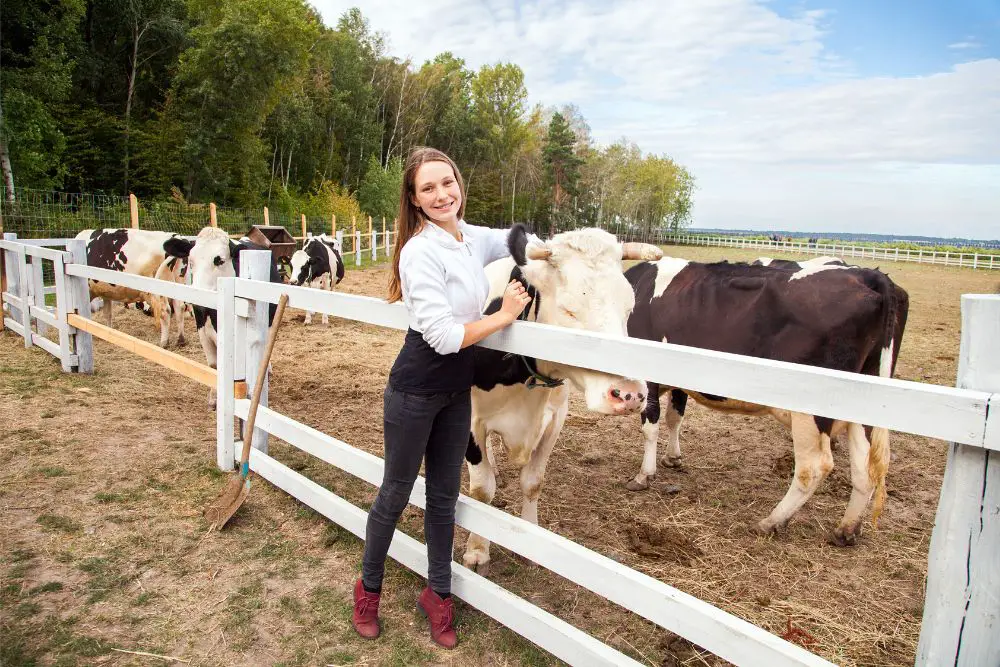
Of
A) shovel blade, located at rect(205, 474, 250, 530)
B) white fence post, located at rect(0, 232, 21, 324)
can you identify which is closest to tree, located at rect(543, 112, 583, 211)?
white fence post, located at rect(0, 232, 21, 324)

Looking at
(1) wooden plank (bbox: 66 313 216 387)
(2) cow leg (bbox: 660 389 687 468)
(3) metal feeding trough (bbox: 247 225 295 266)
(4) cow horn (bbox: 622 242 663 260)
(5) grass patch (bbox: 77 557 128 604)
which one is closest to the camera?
Answer: (4) cow horn (bbox: 622 242 663 260)

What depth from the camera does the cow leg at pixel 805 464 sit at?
3830mm

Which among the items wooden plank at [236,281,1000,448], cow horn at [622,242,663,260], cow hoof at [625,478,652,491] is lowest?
cow hoof at [625,478,652,491]

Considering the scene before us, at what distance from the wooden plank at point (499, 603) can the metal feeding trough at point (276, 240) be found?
958 cm

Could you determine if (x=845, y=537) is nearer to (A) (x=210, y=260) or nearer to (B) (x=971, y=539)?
(B) (x=971, y=539)

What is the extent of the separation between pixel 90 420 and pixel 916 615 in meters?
6.01

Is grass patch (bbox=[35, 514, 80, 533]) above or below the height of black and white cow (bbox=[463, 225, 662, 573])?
below

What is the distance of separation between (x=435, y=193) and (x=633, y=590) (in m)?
1.61

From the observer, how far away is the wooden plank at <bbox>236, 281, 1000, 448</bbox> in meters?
1.32

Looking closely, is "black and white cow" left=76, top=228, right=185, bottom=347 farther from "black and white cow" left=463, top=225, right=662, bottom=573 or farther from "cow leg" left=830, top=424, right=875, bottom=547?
"cow leg" left=830, top=424, right=875, bottom=547

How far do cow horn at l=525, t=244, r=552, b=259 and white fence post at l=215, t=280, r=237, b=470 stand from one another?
7.48ft

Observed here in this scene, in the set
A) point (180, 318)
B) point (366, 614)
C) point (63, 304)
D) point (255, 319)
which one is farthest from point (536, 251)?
point (180, 318)

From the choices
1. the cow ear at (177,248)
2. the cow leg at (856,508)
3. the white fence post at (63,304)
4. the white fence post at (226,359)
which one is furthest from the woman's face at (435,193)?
the white fence post at (63,304)

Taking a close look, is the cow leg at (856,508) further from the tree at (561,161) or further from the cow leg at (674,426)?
the tree at (561,161)
